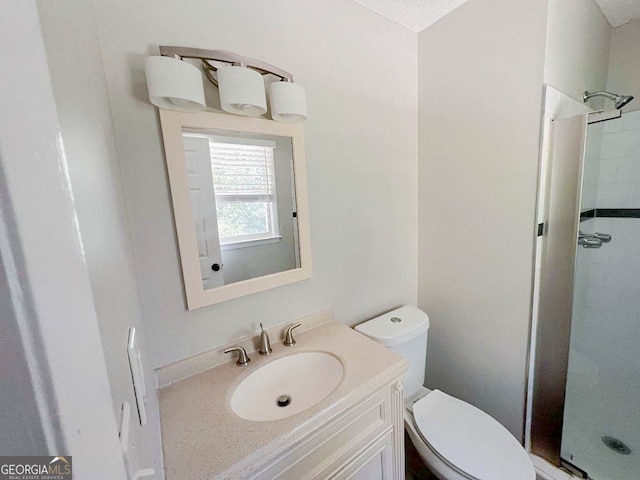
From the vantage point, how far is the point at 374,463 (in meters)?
0.93

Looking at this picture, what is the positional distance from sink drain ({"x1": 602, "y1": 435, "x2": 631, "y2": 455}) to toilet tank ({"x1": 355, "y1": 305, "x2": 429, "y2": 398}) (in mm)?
992

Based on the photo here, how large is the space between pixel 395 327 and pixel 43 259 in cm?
137

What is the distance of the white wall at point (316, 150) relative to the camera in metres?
0.83

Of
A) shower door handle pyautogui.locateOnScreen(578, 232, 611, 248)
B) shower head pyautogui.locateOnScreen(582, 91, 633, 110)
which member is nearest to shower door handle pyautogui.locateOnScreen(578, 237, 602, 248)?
shower door handle pyautogui.locateOnScreen(578, 232, 611, 248)

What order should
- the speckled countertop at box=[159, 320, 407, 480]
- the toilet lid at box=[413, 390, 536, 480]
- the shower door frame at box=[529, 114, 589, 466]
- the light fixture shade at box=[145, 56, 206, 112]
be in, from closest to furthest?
the speckled countertop at box=[159, 320, 407, 480] → the light fixture shade at box=[145, 56, 206, 112] → the toilet lid at box=[413, 390, 536, 480] → the shower door frame at box=[529, 114, 589, 466]

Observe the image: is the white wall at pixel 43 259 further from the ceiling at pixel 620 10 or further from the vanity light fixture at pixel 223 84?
the ceiling at pixel 620 10

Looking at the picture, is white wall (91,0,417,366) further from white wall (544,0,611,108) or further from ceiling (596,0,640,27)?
ceiling (596,0,640,27)

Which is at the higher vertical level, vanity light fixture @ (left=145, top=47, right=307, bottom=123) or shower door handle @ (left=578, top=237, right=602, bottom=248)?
vanity light fixture @ (left=145, top=47, right=307, bottom=123)

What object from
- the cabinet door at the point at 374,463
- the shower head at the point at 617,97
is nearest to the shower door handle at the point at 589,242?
the shower head at the point at 617,97

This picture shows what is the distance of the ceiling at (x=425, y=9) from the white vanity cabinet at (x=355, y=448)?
1697 mm

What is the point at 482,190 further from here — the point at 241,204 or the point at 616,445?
the point at 616,445

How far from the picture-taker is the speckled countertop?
2.09 ft

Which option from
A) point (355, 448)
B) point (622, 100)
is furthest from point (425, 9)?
point (355, 448)

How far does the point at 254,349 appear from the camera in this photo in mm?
1100
